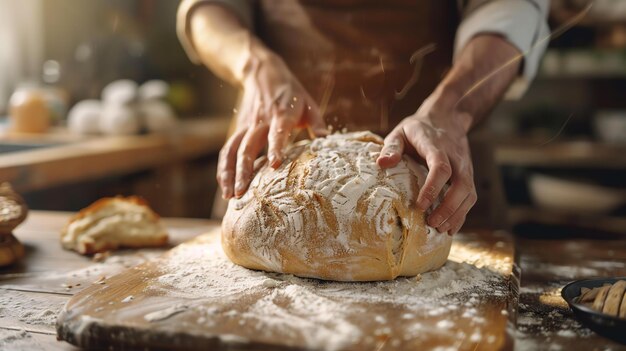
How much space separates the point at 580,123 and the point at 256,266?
3358mm

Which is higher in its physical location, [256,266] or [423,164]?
[423,164]

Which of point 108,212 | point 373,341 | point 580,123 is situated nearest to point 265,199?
point 373,341

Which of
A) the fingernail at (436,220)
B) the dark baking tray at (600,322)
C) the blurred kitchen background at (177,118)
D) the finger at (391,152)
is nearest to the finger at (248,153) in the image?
the finger at (391,152)

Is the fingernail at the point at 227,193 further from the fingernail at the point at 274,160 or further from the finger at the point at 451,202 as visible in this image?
the finger at the point at 451,202

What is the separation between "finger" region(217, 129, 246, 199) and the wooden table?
29cm

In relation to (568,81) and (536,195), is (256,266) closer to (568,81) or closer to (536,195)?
(536,195)

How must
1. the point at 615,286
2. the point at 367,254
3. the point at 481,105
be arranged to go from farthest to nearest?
the point at 481,105 → the point at 367,254 → the point at 615,286

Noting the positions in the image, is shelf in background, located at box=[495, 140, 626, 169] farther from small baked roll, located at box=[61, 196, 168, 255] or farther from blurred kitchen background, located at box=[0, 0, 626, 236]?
small baked roll, located at box=[61, 196, 168, 255]

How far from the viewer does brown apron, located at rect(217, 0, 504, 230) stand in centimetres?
177

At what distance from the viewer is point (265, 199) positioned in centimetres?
122

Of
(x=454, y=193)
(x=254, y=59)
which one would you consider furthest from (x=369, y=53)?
(x=454, y=193)

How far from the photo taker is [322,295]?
1.07 m

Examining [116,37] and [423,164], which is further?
[116,37]

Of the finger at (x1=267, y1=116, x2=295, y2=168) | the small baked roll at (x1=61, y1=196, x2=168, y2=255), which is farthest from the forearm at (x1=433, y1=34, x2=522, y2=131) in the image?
the small baked roll at (x1=61, y1=196, x2=168, y2=255)
